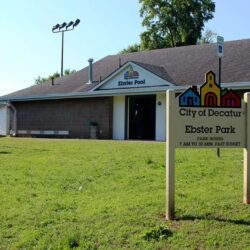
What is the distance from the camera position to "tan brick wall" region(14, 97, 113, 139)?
92.0ft

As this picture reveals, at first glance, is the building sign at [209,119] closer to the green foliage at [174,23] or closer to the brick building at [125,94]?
the brick building at [125,94]

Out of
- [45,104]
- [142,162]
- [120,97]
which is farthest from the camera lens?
[45,104]

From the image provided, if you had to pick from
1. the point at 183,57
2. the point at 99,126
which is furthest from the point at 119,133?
the point at 183,57

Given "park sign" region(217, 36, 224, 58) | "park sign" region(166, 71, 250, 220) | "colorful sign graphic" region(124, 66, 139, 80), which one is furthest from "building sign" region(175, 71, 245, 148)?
"colorful sign graphic" region(124, 66, 139, 80)

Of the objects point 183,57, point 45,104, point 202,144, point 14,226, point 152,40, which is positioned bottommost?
point 14,226

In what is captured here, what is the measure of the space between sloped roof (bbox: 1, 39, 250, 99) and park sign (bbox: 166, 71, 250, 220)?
609 inches

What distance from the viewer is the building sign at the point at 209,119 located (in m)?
6.82

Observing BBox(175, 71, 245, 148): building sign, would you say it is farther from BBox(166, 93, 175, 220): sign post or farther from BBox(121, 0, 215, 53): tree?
BBox(121, 0, 215, 53): tree

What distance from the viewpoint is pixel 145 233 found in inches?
237

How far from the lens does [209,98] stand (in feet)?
23.0

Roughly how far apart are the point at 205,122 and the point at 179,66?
67.3ft

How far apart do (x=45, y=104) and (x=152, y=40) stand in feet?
73.0

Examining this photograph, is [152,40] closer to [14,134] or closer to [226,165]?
[14,134]

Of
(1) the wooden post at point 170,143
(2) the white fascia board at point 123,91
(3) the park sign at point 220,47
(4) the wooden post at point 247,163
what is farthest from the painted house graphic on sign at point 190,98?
(2) the white fascia board at point 123,91
